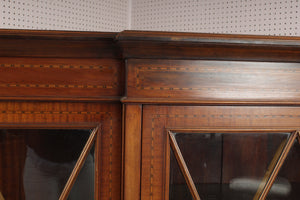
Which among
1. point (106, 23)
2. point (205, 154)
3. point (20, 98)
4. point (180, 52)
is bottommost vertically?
point (205, 154)

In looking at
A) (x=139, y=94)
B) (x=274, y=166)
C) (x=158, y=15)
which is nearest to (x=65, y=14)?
(x=158, y=15)

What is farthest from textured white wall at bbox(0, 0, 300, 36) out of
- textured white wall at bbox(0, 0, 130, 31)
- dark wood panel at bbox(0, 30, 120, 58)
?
dark wood panel at bbox(0, 30, 120, 58)

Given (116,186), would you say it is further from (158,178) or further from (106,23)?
(106,23)

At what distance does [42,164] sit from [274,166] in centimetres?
56

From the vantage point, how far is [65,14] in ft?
3.44

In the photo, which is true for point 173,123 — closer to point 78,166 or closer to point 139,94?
point 139,94

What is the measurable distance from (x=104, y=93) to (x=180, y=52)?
0.64ft

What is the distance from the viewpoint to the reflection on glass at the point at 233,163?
560mm

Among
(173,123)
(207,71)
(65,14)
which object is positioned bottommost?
(173,123)

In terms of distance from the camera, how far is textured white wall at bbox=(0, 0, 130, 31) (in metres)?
0.96

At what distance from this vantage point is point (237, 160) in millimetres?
578

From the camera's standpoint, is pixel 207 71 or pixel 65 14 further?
pixel 65 14

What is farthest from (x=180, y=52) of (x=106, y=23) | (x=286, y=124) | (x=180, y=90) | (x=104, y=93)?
(x=106, y=23)

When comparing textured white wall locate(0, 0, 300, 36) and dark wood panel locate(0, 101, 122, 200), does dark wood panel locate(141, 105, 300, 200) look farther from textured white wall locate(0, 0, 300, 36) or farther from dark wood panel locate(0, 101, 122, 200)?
textured white wall locate(0, 0, 300, 36)
